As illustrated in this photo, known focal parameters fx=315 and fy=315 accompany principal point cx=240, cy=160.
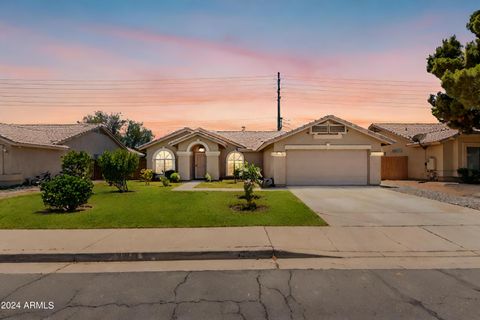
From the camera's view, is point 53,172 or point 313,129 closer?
point 313,129

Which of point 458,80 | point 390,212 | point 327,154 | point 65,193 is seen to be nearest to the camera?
point 65,193

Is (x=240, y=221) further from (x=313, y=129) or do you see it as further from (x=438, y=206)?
(x=313, y=129)

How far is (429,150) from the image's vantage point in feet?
82.0

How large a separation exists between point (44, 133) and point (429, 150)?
104 feet

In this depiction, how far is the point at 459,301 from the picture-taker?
4.11m

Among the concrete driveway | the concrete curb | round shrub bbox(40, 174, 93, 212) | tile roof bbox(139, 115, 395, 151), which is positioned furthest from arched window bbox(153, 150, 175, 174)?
the concrete curb

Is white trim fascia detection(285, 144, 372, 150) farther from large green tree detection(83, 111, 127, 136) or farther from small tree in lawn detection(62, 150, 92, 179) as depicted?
large green tree detection(83, 111, 127, 136)

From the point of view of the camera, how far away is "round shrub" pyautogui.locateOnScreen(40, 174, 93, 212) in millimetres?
10031

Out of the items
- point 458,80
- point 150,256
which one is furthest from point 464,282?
point 458,80

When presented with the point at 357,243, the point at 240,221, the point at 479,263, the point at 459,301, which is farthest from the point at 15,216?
the point at 479,263

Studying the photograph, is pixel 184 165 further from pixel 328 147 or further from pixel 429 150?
pixel 429 150

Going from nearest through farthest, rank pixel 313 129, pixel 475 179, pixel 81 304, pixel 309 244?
1. pixel 81 304
2. pixel 309 244
3. pixel 313 129
4. pixel 475 179

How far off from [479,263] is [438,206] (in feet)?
21.4

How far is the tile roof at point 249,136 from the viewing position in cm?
2778
